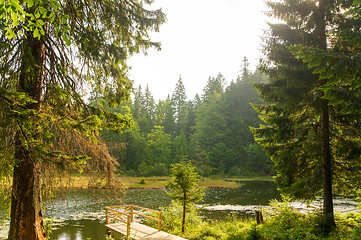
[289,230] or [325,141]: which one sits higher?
[325,141]

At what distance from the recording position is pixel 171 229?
40.2 feet

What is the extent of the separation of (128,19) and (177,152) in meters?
46.3

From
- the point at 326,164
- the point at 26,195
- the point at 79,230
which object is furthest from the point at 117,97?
the point at 79,230

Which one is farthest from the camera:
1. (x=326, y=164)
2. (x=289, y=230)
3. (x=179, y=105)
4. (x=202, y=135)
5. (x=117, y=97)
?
(x=179, y=105)

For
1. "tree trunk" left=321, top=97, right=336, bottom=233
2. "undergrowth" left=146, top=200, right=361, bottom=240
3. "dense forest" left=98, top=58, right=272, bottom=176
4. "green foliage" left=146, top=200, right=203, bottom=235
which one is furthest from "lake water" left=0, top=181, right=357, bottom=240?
"dense forest" left=98, top=58, right=272, bottom=176

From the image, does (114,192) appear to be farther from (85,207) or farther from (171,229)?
(85,207)

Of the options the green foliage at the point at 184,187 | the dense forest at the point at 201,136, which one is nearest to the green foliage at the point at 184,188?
the green foliage at the point at 184,187

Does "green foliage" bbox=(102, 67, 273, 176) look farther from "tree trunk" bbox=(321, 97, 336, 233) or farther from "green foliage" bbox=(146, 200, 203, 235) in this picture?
"tree trunk" bbox=(321, 97, 336, 233)

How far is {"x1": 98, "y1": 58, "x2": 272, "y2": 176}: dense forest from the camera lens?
47438 millimetres

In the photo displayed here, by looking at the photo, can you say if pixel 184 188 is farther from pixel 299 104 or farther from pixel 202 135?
pixel 202 135

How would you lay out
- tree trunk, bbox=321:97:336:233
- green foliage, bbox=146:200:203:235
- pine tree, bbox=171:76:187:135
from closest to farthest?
1. tree trunk, bbox=321:97:336:233
2. green foliage, bbox=146:200:203:235
3. pine tree, bbox=171:76:187:135

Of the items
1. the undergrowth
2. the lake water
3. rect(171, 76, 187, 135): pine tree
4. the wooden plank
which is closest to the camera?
the undergrowth

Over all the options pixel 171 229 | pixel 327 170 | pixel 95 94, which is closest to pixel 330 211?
pixel 327 170

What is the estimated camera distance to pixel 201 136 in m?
55.6
